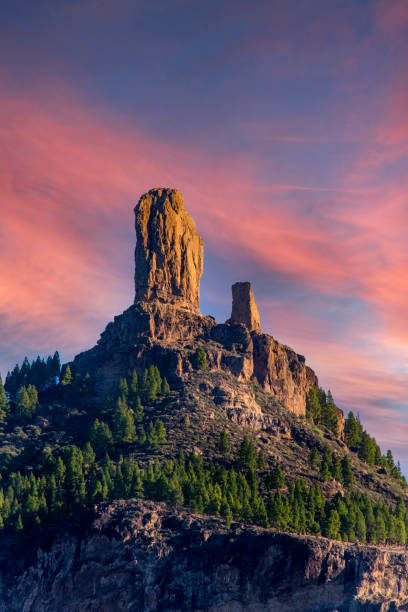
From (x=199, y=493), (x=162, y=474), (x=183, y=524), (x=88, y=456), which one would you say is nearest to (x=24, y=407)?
(x=88, y=456)

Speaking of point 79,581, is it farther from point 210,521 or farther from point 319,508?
point 319,508

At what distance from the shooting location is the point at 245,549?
13388cm

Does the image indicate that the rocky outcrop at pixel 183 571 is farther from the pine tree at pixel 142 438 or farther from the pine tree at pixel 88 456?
the pine tree at pixel 142 438

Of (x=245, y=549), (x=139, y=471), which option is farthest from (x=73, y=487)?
(x=245, y=549)

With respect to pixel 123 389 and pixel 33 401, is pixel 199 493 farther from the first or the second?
pixel 33 401

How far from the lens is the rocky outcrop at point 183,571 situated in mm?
131375

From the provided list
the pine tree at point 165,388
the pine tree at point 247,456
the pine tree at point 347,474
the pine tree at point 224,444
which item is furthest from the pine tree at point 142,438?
the pine tree at point 347,474

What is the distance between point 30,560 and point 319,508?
58.7 m

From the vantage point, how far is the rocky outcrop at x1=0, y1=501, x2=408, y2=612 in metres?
131

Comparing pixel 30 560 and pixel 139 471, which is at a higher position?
pixel 139 471

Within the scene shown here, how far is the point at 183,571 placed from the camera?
132 meters

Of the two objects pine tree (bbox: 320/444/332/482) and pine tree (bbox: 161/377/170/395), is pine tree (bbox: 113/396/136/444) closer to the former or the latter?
pine tree (bbox: 161/377/170/395)

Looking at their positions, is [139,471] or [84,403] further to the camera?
[84,403]

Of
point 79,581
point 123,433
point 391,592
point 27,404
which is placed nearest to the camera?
point 79,581
